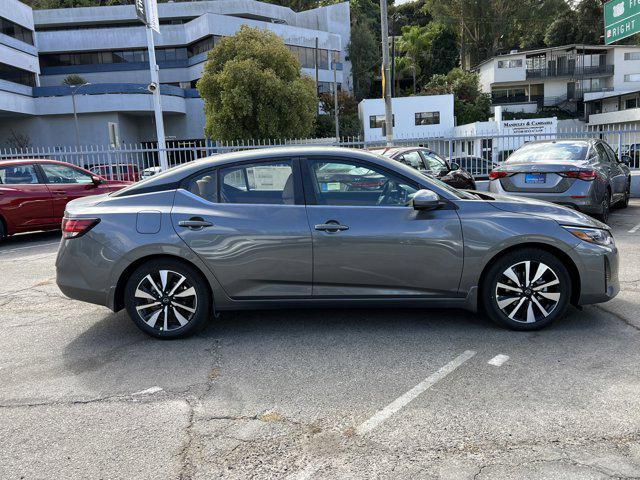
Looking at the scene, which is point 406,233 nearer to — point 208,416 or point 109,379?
point 208,416

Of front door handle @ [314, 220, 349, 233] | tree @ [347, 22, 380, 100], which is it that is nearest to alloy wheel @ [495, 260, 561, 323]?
front door handle @ [314, 220, 349, 233]

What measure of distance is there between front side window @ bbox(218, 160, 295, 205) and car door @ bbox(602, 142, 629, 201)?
300 inches

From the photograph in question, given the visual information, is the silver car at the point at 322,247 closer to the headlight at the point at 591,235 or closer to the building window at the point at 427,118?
the headlight at the point at 591,235

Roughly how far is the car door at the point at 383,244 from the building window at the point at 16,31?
49992 millimetres

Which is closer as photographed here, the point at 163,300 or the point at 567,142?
the point at 163,300

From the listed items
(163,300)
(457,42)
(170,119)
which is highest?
(457,42)

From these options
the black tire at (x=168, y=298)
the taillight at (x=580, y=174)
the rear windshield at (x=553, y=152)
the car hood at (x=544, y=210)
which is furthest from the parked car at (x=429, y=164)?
the black tire at (x=168, y=298)

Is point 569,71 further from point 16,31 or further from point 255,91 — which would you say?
point 16,31

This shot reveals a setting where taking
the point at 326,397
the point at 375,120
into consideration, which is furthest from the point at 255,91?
the point at 326,397

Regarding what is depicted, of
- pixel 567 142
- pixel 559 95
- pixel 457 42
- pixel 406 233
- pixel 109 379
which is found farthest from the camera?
pixel 457 42

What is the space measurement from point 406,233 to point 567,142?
6726mm

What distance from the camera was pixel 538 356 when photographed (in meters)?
4.10

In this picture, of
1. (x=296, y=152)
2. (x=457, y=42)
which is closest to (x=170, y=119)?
(x=457, y=42)

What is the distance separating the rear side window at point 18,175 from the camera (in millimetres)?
9867
